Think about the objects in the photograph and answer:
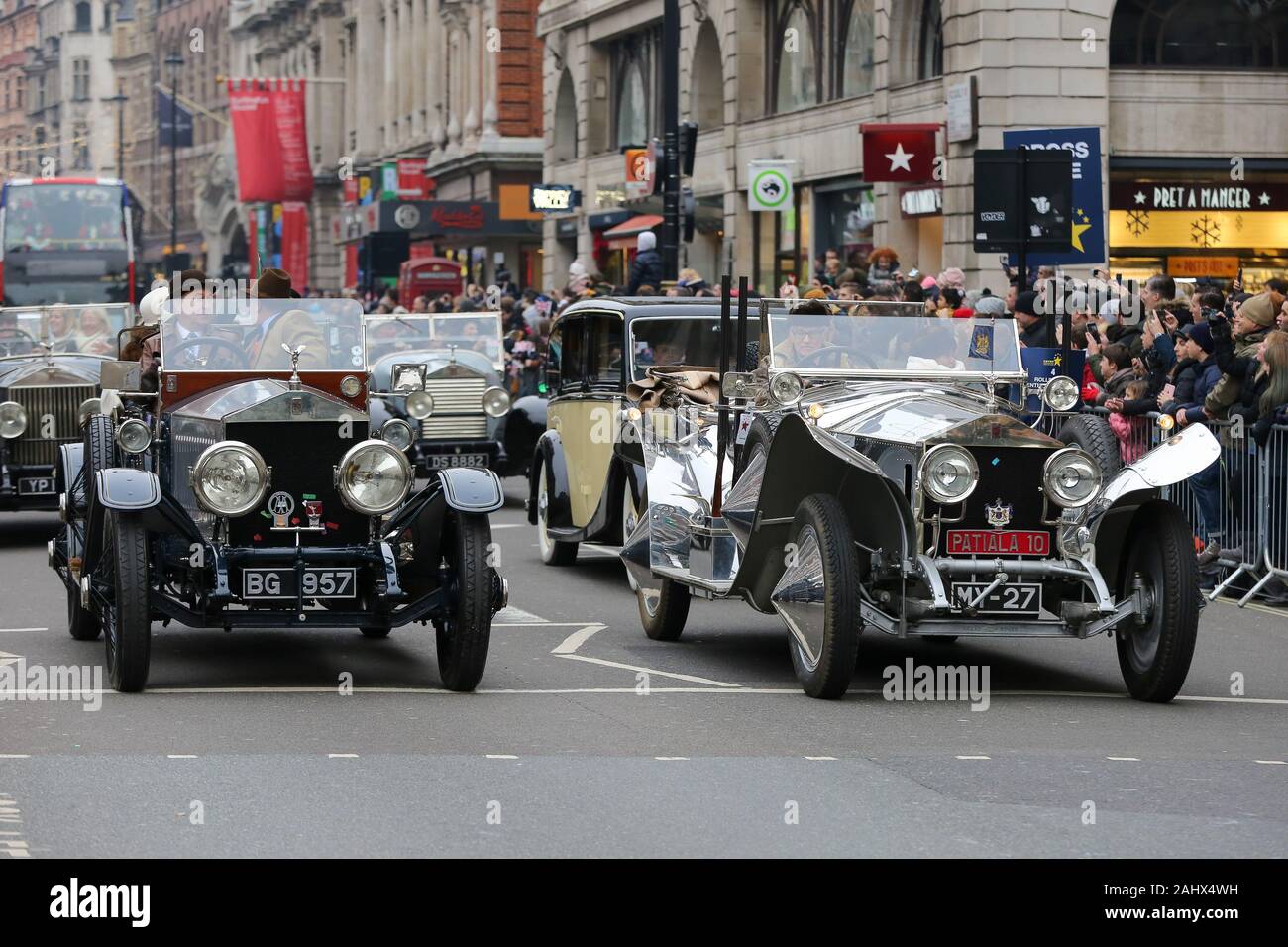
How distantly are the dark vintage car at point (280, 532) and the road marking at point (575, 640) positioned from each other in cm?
107

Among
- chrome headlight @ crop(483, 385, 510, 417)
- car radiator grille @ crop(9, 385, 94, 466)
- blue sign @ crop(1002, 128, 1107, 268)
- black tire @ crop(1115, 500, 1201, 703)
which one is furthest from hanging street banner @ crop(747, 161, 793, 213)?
black tire @ crop(1115, 500, 1201, 703)

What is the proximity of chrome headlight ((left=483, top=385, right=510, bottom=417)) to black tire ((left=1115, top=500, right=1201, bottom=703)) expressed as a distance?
1077 cm

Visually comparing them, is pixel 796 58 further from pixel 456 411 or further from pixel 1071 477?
pixel 1071 477

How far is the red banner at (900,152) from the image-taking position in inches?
1094

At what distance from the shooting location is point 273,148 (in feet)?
217

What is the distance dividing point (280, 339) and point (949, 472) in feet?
11.9

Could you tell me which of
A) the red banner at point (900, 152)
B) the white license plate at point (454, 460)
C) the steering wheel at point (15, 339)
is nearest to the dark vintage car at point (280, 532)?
the steering wheel at point (15, 339)

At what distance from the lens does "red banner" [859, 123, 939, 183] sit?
91.2ft

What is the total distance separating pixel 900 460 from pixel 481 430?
11088 mm

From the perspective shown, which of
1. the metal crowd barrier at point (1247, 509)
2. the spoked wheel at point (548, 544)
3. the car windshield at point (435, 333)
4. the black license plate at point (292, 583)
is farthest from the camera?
the car windshield at point (435, 333)

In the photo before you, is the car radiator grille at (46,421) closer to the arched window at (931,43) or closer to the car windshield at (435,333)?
the car windshield at (435,333)

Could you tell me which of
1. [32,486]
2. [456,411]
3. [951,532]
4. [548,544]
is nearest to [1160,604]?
[951,532]

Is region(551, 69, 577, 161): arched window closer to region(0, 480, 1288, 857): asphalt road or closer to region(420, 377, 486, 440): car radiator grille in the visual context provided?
region(420, 377, 486, 440): car radiator grille

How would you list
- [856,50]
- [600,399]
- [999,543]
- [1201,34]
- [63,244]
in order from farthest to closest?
[63,244] → [856,50] → [1201,34] → [600,399] → [999,543]
